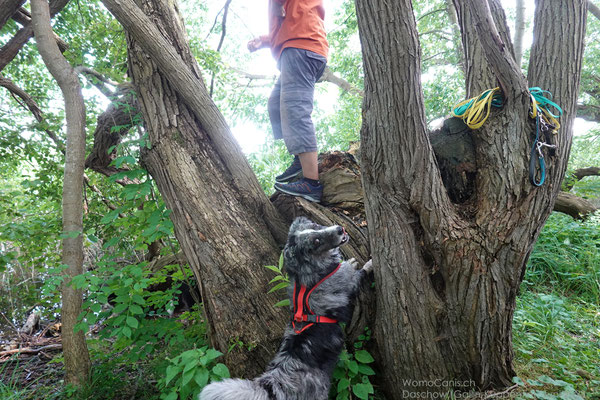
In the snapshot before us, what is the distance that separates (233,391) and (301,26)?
274 centimetres

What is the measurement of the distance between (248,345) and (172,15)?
2988mm

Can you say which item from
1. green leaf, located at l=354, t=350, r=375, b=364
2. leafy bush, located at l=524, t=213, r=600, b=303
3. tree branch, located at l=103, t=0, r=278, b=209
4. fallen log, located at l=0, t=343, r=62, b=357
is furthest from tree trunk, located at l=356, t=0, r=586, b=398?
fallen log, located at l=0, t=343, r=62, b=357

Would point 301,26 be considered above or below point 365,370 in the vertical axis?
above

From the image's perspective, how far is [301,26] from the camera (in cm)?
272

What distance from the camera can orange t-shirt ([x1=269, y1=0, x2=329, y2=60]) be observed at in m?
2.71

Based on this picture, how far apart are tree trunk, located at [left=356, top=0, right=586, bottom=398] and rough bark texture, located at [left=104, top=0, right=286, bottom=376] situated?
96 cm

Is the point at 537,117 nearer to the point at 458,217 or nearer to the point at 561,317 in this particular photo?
the point at 458,217

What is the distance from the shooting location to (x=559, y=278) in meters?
3.69

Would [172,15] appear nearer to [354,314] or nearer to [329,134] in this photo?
[354,314]

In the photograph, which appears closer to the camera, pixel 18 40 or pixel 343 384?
pixel 343 384

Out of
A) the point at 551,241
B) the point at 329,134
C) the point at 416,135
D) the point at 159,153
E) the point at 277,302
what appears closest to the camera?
the point at 416,135

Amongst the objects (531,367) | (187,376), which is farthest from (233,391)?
(531,367)

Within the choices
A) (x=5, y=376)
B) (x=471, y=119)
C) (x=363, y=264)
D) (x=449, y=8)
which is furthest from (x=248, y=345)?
(x=449, y=8)

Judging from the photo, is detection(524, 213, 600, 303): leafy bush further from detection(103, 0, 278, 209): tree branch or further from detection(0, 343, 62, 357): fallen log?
detection(0, 343, 62, 357): fallen log
